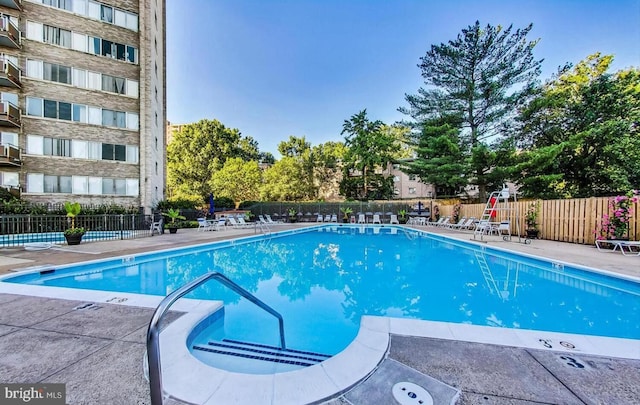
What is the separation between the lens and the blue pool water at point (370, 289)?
3.85 meters

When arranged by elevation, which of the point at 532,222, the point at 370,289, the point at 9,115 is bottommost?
the point at 370,289

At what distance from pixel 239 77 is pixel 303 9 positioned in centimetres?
865

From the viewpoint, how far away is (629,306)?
14.6 feet

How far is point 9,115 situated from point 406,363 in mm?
20479

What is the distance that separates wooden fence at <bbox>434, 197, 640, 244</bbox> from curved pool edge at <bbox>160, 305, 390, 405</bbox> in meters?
10.7

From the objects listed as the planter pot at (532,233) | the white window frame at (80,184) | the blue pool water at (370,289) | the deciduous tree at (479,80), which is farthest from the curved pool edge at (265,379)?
the deciduous tree at (479,80)

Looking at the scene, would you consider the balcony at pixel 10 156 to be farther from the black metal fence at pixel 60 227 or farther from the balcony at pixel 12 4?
the balcony at pixel 12 4

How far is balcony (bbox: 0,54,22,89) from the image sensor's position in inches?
541

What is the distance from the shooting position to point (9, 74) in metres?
13.9

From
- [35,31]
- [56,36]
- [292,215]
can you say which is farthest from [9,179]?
[292,215]

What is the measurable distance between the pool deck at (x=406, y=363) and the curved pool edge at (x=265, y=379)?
0.07 metres

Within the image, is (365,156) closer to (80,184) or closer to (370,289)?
(80,184)

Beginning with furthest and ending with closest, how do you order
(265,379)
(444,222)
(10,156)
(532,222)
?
(444,222) → (10,156) → (532,222) → (265,379)

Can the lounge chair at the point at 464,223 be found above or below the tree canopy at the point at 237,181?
below
